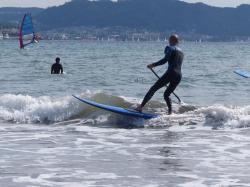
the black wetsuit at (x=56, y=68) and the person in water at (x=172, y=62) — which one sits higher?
the person in water at (x=172, y=62)

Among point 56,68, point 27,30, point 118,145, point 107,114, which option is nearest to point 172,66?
point 107,114

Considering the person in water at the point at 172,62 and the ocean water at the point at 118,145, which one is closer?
the ocean water at the point at 118,145

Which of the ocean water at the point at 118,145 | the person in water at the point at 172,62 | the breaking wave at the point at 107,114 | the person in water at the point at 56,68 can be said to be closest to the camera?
the ocean water at the point at 118,145

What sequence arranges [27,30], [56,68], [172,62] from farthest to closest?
[27,30] → [56,68] → [172,62]

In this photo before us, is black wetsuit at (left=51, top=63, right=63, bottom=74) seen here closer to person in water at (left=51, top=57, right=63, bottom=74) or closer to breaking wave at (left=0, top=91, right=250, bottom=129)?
person in water at (left=51, top=57, right=63, bottom=74)

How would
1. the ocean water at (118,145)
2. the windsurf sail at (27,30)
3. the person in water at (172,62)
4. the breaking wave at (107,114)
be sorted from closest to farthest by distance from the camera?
the ocean water at (118,145) < the person in water at (172,62) < the breaking wave at (107,114) < the windsurf sail at (27,30)

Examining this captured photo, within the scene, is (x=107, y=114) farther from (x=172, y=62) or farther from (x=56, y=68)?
(x=56, y=68)

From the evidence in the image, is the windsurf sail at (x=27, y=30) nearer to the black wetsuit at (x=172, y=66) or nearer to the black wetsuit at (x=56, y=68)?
the black wetsuit at (x=56, y=68)

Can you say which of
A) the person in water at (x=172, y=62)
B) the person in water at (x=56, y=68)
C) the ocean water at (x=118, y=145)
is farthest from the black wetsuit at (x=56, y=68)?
the person in water at (x=172, y=62)

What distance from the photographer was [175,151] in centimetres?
1087

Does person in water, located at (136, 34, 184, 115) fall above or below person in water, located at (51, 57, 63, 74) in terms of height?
above

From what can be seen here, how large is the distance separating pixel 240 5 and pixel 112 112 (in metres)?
189

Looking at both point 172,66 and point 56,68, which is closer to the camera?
point 172,66

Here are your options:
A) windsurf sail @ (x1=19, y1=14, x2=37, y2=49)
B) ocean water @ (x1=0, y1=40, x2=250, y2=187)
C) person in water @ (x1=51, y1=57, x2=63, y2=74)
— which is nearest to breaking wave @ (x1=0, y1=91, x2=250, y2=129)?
ocean water @ (x1=0, y1=40, x2=250, y2=187)
